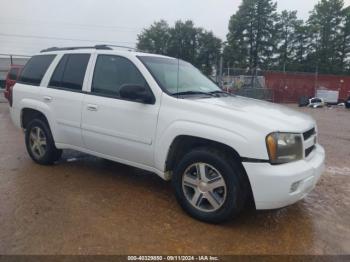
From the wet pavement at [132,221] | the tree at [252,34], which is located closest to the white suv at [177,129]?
the wet pavement at [132,221]

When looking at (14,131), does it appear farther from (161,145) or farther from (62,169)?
(161,145)

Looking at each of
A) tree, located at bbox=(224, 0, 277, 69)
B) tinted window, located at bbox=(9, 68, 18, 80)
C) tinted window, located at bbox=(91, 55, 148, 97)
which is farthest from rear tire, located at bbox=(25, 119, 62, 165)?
tree, located at bbox=(224, 0, 277, 69)

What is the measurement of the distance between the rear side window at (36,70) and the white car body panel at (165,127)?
0.14 m

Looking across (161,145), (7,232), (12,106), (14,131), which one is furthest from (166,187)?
(14,131)

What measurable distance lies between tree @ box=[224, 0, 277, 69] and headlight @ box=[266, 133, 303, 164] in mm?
54558

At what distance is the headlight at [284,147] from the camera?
3.25 metres

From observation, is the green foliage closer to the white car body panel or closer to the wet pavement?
the white car body panel

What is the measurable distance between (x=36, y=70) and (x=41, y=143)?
1.16 m

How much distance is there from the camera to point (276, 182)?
10.6 ft

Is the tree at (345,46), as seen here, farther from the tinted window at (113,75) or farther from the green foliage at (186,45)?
the tinted window at (113,75)

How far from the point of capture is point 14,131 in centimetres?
888

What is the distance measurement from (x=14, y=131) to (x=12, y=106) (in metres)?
3.51

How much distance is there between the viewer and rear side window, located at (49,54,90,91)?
4820 millimetres

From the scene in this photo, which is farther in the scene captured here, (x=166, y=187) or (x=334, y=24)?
(x=334, y=24)
